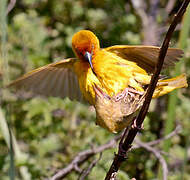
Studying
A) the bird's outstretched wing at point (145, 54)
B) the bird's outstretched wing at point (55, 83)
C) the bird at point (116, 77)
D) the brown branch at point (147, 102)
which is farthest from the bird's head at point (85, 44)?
the brown branch at point (147, 102)

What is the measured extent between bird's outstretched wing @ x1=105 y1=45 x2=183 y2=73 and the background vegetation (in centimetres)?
7

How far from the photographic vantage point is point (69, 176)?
281cm

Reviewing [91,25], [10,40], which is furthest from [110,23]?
[10,40]

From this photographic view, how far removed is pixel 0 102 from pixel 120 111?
1783mm

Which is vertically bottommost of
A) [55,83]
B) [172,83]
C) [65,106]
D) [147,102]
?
[65,106]

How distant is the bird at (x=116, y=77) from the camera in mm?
1873

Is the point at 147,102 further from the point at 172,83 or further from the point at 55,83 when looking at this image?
the point at 55,83

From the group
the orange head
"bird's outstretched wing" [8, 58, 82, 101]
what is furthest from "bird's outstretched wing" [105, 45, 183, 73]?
"bird's outstretched wing" [8, 58, 82, 101]

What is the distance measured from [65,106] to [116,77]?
1008 millimetres

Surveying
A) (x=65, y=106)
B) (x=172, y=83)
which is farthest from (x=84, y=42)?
(x=65, y=106)

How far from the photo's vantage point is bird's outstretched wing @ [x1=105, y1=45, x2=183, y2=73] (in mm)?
2021

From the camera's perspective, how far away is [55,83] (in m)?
2.79

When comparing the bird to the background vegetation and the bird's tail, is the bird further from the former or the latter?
the background vegetation

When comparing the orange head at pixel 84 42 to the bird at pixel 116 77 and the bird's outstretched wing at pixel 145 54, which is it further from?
the bird's outstretched wing at pixel 145 54
